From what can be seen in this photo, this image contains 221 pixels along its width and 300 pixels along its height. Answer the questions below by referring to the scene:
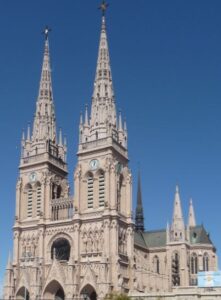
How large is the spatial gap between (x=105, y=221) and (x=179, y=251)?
2777cm

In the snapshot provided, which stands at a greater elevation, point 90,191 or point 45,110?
point 45,110

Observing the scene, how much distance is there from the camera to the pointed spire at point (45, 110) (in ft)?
325

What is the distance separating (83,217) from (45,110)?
24.4 m

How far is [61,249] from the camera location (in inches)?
3533

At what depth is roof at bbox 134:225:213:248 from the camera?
111 meters

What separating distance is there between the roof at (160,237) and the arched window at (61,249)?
2232cm

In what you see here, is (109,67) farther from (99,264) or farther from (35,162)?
(99,264)

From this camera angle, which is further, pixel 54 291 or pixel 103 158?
pixel 103 158

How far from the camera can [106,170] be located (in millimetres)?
87062

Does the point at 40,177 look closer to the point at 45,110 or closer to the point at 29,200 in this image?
the point at 29,200

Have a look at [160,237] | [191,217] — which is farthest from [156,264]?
[191,217]

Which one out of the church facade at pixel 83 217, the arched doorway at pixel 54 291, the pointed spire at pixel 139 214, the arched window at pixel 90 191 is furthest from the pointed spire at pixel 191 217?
the arched doorway at pixel 54 291

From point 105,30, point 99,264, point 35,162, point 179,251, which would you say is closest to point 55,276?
point 99,264

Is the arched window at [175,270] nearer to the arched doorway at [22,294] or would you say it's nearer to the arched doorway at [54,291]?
the arched doorway at [54,291]
